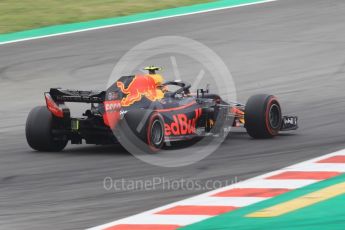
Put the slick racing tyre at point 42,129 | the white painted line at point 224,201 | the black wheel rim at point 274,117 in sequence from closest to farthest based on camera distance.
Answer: the white painted line at point 224,201, the slick racing tyre at point 42,129, the black wheel rim at point 274,117

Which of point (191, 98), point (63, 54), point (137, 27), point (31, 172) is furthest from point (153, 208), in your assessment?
point (137, 27)

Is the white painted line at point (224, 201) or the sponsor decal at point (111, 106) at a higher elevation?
the sponsor decal at point (111, 106)

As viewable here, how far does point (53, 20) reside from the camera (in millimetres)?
24594

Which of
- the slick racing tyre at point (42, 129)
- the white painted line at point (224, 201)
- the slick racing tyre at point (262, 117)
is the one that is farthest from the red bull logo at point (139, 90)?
the white painted line at point (224, 201)

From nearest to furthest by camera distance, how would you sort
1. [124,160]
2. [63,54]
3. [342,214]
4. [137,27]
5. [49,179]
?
[342,214] < [49,179] < [124,160] < [63,54] < [137,27]

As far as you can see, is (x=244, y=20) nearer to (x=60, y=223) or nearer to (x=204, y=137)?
(x=204, y=137)

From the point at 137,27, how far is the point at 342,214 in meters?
15.3

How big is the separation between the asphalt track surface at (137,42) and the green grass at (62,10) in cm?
129

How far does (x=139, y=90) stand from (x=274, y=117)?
6.50 ft

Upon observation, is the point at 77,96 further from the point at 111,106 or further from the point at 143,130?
the point at 143,130

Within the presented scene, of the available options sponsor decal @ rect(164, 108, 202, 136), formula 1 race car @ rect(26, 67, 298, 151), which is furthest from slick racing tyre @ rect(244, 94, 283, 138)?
sponsor decal @ rect(164, 108, 202, 136)

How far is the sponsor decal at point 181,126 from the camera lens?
42.4 feet

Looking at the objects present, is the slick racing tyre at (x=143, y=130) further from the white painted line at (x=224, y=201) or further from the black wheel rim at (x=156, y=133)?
the white painted line at (x=224, y=201)
